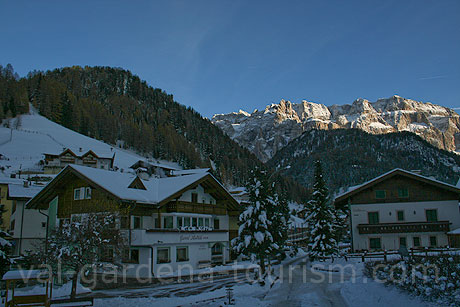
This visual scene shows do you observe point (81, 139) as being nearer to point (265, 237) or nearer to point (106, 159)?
point (106, 159)

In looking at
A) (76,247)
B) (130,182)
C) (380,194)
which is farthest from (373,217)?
(76,247)

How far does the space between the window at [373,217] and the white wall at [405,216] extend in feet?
1.02

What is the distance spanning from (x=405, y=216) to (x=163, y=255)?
2678 centimetres

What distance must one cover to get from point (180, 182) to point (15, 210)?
21956 mm

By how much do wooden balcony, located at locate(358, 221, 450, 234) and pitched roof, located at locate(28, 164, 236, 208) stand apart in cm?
1792

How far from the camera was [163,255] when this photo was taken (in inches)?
1253

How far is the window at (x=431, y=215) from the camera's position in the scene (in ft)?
134

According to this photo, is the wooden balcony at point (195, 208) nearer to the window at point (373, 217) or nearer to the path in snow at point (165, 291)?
the path in snow at point (165, 291)

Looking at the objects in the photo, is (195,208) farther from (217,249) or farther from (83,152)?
(83,152)

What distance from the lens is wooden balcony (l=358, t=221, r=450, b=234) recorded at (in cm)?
3969

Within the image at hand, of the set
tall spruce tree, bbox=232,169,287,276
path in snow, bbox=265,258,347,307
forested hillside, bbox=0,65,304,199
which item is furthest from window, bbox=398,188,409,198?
forested hillside, bbox=0,65,304,199

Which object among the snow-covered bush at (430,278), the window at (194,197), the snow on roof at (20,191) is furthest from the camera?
the snow on roof at (20,191)

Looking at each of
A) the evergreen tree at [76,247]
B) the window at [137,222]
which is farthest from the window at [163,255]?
the evergreen tree at [76,247]

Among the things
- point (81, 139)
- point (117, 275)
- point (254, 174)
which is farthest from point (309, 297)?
point (81, 139)
